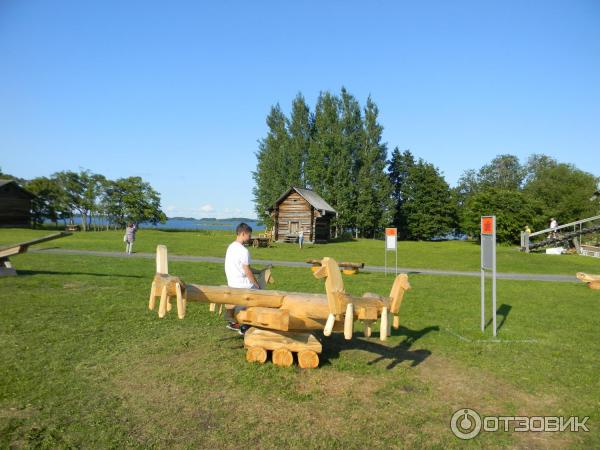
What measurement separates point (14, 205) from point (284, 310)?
181 ft

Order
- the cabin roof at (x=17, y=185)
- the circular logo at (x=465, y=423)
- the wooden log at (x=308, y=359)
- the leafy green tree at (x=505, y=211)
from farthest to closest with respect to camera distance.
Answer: the cabin roof at (x=17, y=185)
the leafy green tree at (x=505, y=211)
the wooden log at (x=308, y=359)
the circular logo at (x=465, y=423)

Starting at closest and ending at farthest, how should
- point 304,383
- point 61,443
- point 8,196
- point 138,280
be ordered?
point 61,443
point 304,383
point 138,280
point 8,196

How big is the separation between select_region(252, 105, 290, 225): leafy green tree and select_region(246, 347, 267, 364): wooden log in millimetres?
49114

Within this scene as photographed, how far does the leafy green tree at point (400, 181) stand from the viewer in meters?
63.0

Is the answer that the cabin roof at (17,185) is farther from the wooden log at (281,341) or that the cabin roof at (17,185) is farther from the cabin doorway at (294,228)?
the wooden log at (281,341)

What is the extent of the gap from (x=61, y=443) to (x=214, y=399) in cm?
167

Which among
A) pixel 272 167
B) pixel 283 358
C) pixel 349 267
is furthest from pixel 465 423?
pixel 272 167

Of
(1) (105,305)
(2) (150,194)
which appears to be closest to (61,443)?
(1) (105,305)

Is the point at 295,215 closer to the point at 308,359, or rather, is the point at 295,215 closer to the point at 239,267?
the point at 239,267

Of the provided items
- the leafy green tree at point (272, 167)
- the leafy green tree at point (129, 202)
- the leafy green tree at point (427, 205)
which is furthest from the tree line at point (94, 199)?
the leafy green tree at point (427, 205)

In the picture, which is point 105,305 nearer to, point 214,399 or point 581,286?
point 214,399

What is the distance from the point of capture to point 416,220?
6241 cm

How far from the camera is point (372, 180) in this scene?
53969 millimetres

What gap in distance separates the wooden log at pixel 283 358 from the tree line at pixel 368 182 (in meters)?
43.6
